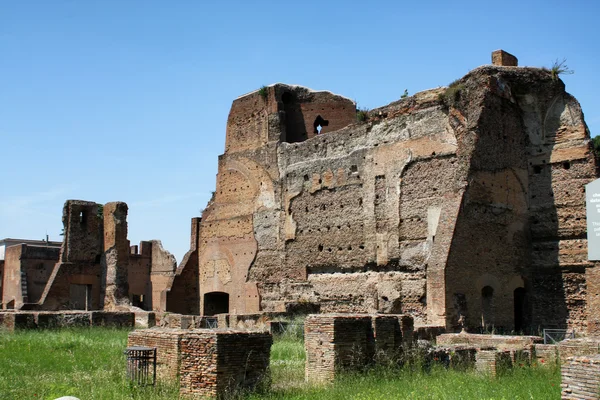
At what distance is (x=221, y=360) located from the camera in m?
7.42

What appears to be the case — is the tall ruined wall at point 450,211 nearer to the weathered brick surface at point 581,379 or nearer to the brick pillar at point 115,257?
the brick pillar at point 115,257

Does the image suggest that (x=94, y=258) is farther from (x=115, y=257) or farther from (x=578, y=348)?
(x=578, y=348)

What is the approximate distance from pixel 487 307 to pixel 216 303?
976 centimetres

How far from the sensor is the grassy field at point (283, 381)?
748cm

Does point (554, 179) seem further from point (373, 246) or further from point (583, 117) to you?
point (373, 246)

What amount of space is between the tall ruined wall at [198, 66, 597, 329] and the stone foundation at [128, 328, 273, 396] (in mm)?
7284

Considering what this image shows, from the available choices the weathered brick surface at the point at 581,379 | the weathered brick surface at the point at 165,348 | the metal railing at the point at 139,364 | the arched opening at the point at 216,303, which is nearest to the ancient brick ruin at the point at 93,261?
the arched opening at the point at 216,303

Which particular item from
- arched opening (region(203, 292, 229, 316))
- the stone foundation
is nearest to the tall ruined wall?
arched opening (region(203, 292, 229, 316))

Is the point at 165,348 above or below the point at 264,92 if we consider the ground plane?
below

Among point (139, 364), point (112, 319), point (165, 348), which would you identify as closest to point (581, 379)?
point (165, 348)

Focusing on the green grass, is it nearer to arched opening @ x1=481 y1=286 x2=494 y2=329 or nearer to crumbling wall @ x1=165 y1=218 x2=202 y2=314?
crumbling wall @ x1=165 y1=218 x2=202 y2=314

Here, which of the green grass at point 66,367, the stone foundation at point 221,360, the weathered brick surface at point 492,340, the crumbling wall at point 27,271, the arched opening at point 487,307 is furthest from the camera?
the crumbling wall at point 27,271

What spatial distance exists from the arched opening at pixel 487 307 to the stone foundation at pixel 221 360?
829cm

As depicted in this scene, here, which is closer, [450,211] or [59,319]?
[450,211]
